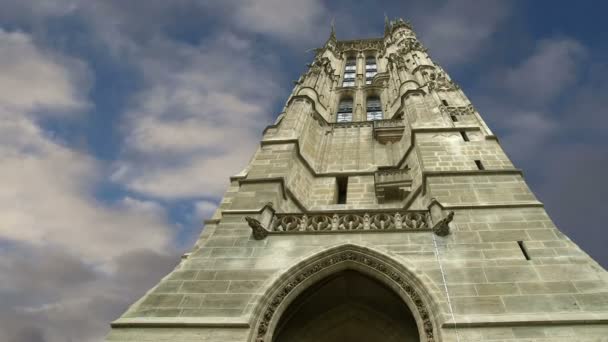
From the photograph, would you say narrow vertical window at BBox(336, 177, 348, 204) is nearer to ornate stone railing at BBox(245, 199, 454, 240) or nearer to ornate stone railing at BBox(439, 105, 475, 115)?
ornate stone railing at BBox(245, 199, 454, 240)

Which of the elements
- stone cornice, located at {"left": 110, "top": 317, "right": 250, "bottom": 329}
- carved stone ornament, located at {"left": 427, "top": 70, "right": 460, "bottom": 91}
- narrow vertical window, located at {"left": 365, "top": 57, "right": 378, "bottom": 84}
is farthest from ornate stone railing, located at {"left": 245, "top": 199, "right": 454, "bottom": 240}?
narrow vertical window, located at {"left": 365, "top": 57, "right": 378, "bottom": 84}

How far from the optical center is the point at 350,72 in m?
27.0

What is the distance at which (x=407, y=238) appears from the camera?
8.85 m

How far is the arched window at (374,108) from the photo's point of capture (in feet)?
66.3

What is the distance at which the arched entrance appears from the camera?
8914 mm

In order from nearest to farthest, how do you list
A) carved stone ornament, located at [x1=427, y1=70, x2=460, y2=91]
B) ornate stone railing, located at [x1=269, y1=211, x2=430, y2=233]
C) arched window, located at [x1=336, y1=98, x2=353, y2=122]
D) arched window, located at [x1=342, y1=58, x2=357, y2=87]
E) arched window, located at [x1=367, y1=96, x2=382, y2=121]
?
ornate stone railing, located at [x1=269, y1=211, x2=430, y2=233] → carved stone ornament, located at [x1=427, y1=70, x2=460, y2=91] → arched window, located at [x1=336, y1=98, x2=353, y2=122] → arched window, located at [x1=367, y1=96, x2=382, y2=121] → arched window, located at [x1=342, y1=58, x2=357, y2=87]

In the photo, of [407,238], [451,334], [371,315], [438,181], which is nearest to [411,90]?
[438,181]

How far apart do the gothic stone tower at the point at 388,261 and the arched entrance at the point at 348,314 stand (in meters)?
0.03

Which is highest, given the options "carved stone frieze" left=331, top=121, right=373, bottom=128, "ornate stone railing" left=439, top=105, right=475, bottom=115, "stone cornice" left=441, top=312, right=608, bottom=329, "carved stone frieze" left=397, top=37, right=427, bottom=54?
"carved stone frieze" left=397, top=37, right=427, bottom=54

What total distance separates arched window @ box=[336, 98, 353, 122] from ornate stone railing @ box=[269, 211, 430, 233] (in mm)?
10647

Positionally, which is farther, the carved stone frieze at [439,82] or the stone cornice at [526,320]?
the carved stone frieze at [439,82]

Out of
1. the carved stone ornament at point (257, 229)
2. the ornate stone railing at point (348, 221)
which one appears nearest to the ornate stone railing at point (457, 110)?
the ornate stone railing at point (348, 221)

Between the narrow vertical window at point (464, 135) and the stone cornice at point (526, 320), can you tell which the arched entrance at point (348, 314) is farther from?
the narrow vertical window at point (464, 135)

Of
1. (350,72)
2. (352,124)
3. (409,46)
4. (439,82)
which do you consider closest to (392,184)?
(352,124)
